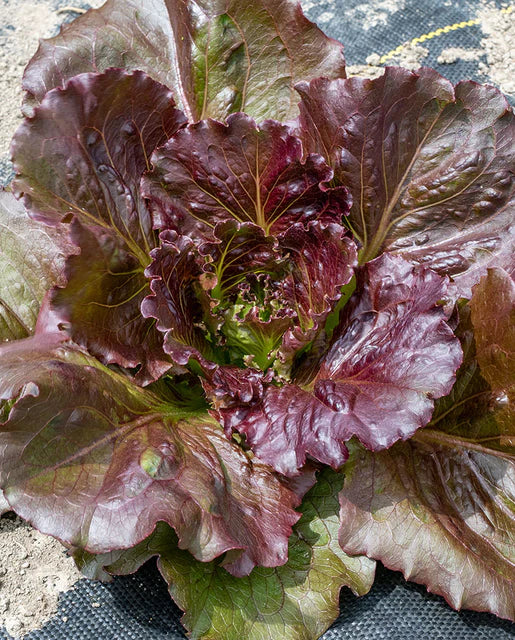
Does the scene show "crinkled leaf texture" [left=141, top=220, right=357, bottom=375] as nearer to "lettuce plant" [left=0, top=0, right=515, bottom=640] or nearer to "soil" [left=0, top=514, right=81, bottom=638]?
"lettuce plant" [left=0, top=0, right=515, bottom=640]

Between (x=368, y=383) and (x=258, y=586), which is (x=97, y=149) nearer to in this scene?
(x=368, y=383)

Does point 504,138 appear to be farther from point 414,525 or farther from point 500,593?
point 500,593

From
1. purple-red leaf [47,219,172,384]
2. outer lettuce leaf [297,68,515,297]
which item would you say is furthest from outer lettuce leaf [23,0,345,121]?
purple-red leaf [47,219,172,384]

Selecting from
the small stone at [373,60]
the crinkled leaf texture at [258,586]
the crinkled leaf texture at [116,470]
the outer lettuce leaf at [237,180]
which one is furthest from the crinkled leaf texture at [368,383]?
the small stone at [373,60]

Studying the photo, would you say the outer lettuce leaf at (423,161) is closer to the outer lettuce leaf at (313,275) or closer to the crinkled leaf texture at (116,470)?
the outer lettuce leaf at (313,275)

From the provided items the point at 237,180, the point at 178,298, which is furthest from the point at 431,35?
the point at 178,298

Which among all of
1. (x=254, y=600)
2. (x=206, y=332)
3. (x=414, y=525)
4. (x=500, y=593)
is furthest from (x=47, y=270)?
(x=500, y=593)
